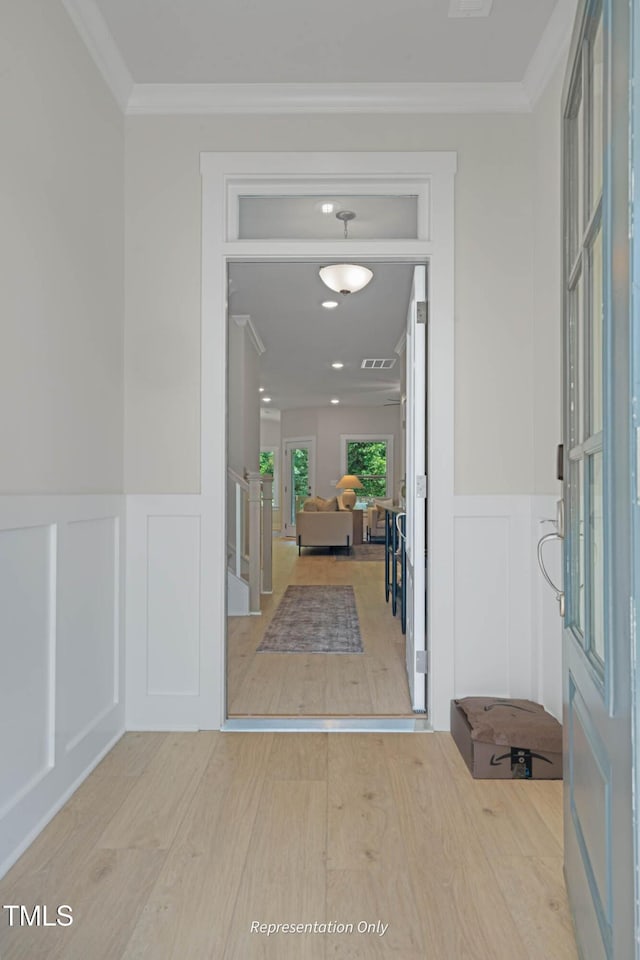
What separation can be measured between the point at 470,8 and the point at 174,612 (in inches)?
104

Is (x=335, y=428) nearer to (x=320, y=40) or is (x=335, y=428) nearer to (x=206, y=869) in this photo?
(x=320, y=40)

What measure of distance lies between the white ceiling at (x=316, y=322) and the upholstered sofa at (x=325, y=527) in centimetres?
216

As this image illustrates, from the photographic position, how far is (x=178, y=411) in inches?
119

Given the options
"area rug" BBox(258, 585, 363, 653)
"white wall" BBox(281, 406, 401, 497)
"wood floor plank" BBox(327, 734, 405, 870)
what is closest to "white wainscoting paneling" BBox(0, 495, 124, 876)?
"wood floor plank" BBox(327, 734, 405, 870)

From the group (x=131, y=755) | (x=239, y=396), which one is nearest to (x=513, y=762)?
(x=131, y=755)

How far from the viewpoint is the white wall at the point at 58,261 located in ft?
6.36

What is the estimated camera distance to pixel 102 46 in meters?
2.62

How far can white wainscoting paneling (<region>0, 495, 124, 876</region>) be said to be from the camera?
6.27 ft

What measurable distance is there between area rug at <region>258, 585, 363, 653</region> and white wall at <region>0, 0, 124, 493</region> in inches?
87.6

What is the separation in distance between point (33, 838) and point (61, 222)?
1955 mm

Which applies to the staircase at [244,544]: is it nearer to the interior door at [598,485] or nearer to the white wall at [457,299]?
the white wall at [457,299]

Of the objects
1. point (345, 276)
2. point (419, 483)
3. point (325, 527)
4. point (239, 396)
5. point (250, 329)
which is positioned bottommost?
point (325, 527)

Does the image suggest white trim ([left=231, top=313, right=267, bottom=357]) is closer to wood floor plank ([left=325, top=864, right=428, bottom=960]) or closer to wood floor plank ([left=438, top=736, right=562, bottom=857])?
wood floor plank ([left=438, top=736, right=562, bottom=857])

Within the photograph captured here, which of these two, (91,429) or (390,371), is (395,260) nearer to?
(91,429)
